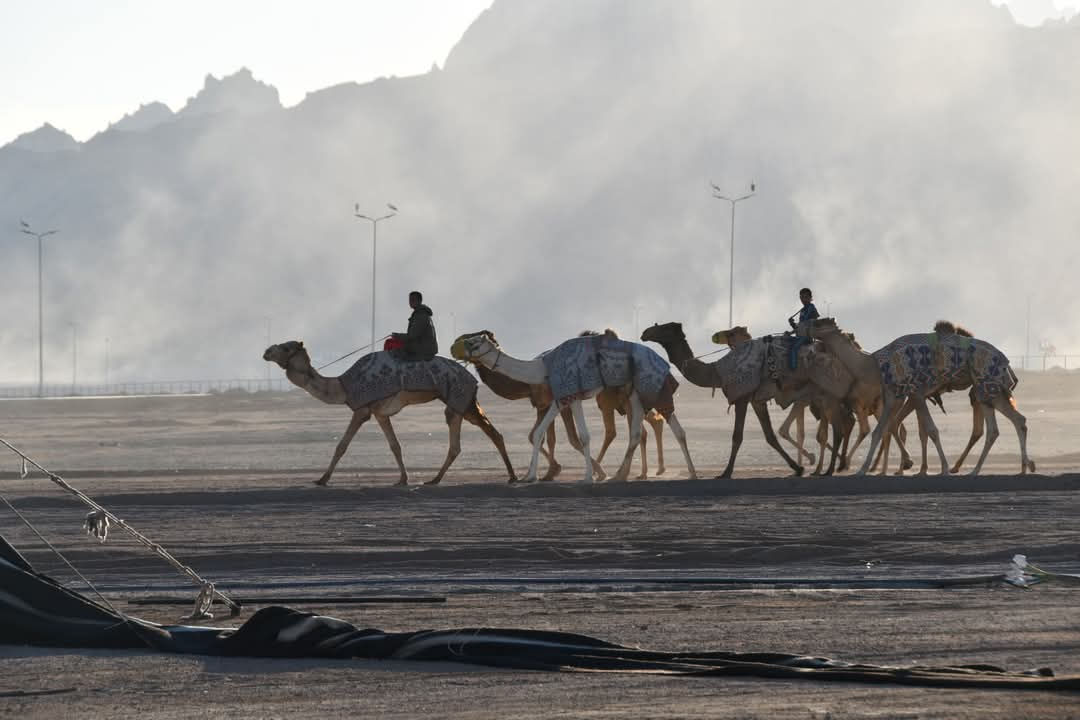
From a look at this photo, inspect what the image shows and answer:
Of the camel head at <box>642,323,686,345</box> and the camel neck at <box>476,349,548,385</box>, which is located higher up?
the camel head at <box>642,323,686,345</box>

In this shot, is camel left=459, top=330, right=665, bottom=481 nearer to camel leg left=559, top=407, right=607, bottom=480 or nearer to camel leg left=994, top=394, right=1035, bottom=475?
camel leg left=559, top=407, right=607, bottom=480

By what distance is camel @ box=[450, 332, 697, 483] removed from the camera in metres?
24.3

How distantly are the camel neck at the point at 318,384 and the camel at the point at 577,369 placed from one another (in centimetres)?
161

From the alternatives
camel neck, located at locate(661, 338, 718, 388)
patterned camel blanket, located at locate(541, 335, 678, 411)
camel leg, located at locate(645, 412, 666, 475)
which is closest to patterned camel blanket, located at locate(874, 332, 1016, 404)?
camel neck, located at locate(661, 338, 718, 388)

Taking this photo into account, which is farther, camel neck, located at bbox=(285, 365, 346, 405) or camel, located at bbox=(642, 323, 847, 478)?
camel, located at bbox=(642, 323, 847, 478)

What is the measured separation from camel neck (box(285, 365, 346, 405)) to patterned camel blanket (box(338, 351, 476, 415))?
0.71 ft

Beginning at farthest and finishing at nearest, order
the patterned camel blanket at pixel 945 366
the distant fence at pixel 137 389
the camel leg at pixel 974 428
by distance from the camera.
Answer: the distant fence at pixel 137 389
the camel leg at pixel 974 428
the patterned camel blanket at pixel 945 366

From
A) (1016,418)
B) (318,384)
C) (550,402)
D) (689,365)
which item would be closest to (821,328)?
(689,365)

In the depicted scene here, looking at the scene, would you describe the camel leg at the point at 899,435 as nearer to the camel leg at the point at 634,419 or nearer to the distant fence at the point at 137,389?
the camel leg at the point at 634,419

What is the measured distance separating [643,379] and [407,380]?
303 centimetres

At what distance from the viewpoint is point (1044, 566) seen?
14164mm

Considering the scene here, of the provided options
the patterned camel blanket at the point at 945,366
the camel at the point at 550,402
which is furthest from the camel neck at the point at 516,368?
the patterned camel blanket at the point at 945,366

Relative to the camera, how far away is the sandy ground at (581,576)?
872 centimetres

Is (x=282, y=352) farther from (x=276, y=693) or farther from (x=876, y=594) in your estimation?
(x=276, y=693)
